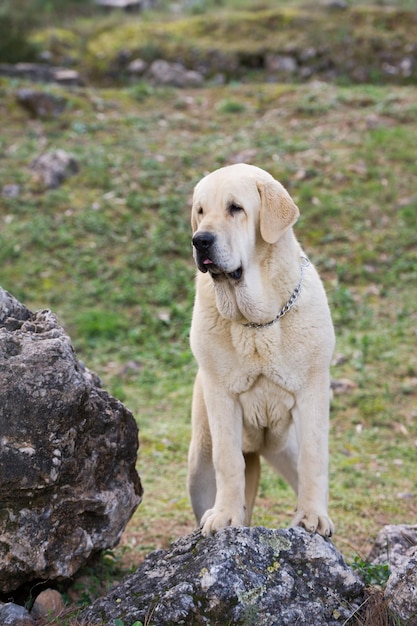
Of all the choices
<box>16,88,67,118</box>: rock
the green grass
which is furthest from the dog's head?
<box>16,88,67,118</box>: rock

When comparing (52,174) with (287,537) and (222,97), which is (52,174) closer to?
(222,97)

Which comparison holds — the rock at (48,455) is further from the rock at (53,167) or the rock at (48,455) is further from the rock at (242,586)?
the rock at (53,167)

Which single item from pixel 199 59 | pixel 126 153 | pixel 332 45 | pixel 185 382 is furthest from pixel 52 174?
pixel 332 45

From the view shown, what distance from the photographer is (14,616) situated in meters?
3.69

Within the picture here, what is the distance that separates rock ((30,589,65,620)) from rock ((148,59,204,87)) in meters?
12.8

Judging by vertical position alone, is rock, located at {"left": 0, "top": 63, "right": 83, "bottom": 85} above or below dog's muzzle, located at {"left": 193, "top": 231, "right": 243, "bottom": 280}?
below

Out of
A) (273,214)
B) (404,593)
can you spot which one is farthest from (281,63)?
(404,593)

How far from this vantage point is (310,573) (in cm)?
356

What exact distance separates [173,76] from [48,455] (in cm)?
1287

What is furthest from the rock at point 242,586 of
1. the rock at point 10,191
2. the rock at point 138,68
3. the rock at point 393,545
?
the rock at point 138,68

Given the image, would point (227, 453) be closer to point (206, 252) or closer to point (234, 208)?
point (206, 252)

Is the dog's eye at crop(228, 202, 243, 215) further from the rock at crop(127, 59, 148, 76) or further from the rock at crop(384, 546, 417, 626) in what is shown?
the rock at crop(127, 59, 148, 76)

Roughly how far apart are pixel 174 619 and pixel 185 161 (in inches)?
360

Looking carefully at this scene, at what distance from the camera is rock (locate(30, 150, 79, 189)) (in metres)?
11.2
